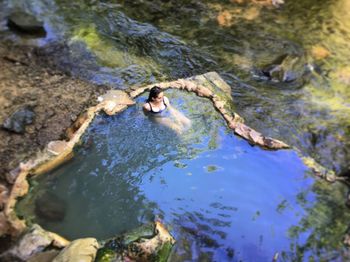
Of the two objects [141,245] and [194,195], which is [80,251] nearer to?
[141,245]

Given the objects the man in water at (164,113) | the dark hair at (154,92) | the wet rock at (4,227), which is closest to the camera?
the wet rock at (4,227)

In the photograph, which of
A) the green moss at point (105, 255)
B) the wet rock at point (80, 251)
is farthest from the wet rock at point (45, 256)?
the green moss at point (105, 255)

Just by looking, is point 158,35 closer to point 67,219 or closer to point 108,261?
point 67,219

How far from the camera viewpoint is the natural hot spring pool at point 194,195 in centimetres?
548

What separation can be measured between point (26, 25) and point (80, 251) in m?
5.81

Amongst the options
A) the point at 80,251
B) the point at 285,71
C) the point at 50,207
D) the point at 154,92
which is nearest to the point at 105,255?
the point at 80,251

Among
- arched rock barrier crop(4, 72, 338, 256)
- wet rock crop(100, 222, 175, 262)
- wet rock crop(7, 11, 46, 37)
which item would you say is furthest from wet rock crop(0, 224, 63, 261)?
wet rock crop(7, 11, 46, 37)

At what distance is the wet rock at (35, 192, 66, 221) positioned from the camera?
5.42 metres

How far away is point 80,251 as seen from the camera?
15.6ft

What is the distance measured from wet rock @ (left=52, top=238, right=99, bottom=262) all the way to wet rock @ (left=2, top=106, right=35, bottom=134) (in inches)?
99.5

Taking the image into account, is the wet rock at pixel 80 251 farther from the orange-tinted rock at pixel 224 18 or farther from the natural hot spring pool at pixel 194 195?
the orange-tinted rock at pixel 224 18

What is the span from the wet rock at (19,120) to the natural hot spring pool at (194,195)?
1051 mm

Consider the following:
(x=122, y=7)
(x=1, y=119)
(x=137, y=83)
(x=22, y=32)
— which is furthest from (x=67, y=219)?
(x=122, y=7)

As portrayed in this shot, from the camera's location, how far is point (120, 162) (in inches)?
253
